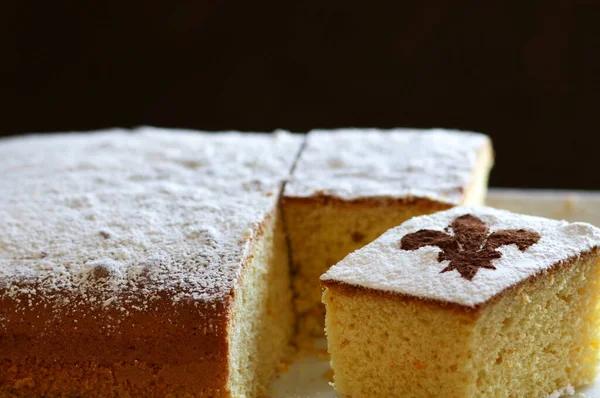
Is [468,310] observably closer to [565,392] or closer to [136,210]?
[565,392]

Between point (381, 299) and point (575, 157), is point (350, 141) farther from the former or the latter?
point (575, 157)

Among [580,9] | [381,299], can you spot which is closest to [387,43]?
[580,9]

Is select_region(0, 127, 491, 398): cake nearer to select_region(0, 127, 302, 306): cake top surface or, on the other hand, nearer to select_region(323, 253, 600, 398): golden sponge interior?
select_region(0, 127, 302, 306): cake top surface

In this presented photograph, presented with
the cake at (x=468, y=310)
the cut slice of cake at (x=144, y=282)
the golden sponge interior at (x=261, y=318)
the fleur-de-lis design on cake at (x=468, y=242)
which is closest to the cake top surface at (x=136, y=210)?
the cut slice of cake at (x=144, y=282)

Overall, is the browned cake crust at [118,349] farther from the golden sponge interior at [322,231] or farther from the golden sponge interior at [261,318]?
the golden sponge interior at [322,231]

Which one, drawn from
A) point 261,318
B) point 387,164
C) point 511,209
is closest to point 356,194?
point 387,164
